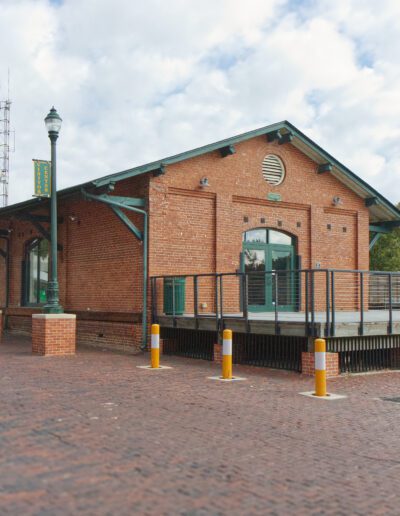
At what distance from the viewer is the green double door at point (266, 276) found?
61.4ft

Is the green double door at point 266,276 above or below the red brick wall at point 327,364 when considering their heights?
above

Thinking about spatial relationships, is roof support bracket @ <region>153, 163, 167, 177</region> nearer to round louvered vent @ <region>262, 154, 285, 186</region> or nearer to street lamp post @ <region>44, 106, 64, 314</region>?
street lamp post @ <region>44, 106, 64, 314</region>

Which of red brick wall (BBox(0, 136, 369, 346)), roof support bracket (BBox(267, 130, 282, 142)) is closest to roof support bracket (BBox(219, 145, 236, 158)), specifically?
red brick wall (BBox(0, 136, 369, 346))

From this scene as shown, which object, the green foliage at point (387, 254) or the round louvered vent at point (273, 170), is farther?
the green foliage at point (387, 254)

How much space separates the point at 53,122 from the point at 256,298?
26.1 ft

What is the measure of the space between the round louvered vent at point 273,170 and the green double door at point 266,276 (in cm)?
204

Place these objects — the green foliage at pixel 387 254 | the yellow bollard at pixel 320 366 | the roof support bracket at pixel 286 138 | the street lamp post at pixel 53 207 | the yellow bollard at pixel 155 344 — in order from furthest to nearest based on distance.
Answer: the green foliage at pixel 387 254, the roof support bracket at pixel 286 138, the street lamp post at pixel 53 207, the yellow bollard at pixel 155 344, the yellow bollard at pixel 320 366

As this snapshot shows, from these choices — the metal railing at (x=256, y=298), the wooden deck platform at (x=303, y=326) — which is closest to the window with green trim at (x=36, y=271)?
the metal railing at (x=256, y=298)

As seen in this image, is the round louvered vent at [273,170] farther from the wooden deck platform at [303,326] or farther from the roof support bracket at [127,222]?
the wooden deck platform at [303,326]

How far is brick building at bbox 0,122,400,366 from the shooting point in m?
16.9

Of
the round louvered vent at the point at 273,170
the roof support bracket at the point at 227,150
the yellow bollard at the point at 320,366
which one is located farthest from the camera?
the round louvered vent at the point at 273,170

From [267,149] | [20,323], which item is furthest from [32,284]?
[267,149]

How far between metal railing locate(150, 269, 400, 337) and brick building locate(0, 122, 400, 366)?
80 millimetres

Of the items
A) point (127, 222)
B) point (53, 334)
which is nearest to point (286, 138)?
point (127, 222)
